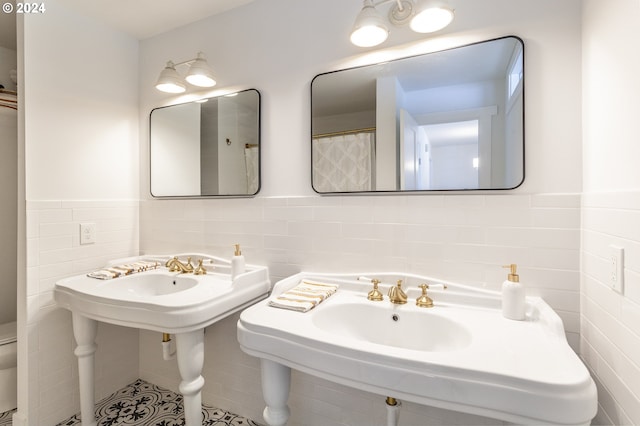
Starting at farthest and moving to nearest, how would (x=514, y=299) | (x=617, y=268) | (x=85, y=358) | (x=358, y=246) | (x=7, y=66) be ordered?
(x=7, y=66) → (x=85, y=358) → (x=358, y=246) → (x=514, y=299) → (x=617, y=268)

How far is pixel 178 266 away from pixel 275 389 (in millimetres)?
922

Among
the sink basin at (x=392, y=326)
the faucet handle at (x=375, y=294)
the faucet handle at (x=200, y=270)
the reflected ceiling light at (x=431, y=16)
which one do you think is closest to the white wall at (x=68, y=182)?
the faucet handle at (x=200, y=270)

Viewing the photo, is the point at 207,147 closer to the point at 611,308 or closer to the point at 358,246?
the point at 358,246

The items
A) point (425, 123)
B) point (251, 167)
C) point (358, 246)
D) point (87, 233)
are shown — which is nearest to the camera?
point (425, 123)

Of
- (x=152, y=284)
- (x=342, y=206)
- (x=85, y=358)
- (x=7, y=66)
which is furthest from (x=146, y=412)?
(x=7, y=66)

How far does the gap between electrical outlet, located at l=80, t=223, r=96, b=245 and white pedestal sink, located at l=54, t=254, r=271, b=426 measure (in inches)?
10.4

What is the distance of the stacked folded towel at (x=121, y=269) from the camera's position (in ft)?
5.19

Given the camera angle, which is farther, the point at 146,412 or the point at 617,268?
the point at 146,412

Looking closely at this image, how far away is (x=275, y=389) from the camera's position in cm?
106

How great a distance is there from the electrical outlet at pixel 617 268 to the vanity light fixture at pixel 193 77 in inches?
68.5

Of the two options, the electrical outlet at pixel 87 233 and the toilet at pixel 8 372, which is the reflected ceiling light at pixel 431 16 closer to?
the electrical outlet at pixel 87 233

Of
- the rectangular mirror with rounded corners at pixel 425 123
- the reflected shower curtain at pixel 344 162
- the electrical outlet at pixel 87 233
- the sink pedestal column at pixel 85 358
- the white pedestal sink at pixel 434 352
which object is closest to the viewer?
the white pedestal sink at pixel 434 352

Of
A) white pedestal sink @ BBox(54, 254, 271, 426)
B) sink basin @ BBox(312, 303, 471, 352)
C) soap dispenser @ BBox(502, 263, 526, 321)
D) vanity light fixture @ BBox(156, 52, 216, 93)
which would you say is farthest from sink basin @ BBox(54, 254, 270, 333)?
soap dispenser @ BBox(502, 263, 526, 321)

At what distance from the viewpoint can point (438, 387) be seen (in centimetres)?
75
